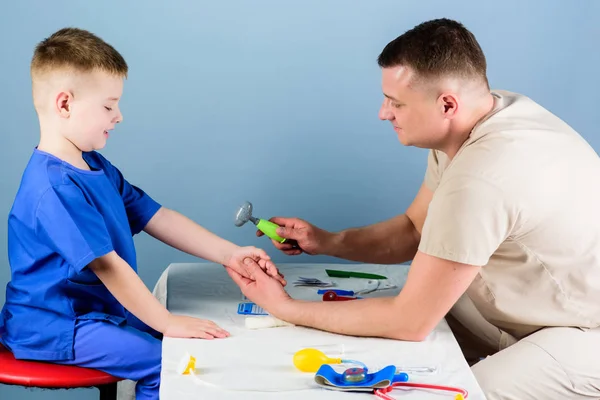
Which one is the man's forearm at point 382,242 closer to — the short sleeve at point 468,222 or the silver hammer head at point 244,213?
the silver hammer head at point 244,213

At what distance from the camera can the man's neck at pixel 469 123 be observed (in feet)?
6.02

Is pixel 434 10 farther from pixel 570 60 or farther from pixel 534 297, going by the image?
pixel 534 297

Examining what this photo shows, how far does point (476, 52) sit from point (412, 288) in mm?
519

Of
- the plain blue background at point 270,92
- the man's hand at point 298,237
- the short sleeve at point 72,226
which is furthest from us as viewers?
the plain blue background at point 270,92

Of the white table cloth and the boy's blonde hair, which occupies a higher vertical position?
the boy's blonde hair

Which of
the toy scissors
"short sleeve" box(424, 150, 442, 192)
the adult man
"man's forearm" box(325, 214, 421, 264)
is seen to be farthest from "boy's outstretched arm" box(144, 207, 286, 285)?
"short sleeve" box(424, 150, 442, 192)

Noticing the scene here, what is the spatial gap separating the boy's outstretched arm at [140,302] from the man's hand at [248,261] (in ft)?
0.79

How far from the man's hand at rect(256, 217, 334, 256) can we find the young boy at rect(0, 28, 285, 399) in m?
0.47

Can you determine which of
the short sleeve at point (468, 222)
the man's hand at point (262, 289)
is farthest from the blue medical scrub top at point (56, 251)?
the short sleeve at point (468, 222)

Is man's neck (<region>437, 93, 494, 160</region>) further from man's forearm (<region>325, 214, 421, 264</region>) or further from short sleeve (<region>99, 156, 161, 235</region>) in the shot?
short sleeve (<region>99, 156, 161, 235</region>)

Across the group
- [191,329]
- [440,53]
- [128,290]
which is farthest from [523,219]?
[128,290]

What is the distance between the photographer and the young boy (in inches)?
65.7

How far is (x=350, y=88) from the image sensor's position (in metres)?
2.55

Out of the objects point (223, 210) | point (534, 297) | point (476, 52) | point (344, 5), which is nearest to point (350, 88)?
point (344, 5)
